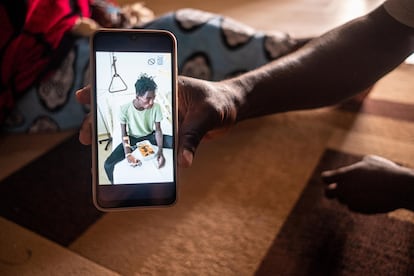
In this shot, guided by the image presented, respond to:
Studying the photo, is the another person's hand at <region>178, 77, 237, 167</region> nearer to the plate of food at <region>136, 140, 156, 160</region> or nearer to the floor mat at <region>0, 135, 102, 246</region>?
the plate of food at <region>136, 140, 156, 160</region>

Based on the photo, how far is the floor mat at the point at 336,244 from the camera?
71 cm

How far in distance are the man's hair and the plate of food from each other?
0.06 m

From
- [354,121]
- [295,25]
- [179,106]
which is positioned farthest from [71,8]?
[295,25]

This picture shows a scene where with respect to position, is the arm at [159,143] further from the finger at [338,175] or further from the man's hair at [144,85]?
the finger at [338,175]

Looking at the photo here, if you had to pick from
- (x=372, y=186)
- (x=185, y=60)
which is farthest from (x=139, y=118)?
(x=185, y=60)

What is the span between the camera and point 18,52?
0.97 m

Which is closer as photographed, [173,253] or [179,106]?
[179,106]

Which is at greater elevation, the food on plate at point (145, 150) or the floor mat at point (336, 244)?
the food on plate at point (145, 150)

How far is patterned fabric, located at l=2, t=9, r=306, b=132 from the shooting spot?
1.05m

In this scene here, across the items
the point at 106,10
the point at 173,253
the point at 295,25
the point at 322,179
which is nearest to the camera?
the point at 173,253

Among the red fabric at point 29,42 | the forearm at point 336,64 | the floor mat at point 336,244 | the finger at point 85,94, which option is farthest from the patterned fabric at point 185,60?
the finger at point 85,94

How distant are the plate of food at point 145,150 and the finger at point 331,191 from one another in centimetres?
43

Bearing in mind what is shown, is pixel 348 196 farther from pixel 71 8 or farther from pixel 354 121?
pixel 71 8

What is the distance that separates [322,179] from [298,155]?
15 centimetres
